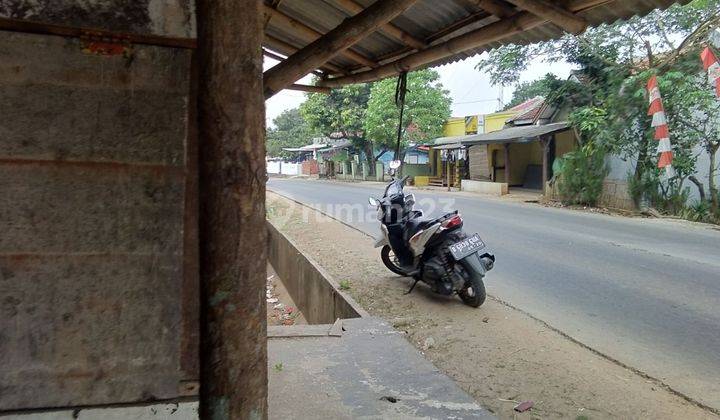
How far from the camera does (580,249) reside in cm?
909

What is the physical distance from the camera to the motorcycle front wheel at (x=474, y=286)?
18.5 ft

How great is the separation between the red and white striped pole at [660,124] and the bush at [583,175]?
8.05ft

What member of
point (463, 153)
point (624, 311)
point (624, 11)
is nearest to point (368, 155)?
point (463, 153)

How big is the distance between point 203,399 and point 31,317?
28.7 inches

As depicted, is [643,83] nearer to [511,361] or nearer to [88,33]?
[511,361]

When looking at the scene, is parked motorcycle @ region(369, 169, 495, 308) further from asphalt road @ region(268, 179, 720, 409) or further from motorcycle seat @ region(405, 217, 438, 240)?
asphalt road @ region(268, 179, 720, 409)

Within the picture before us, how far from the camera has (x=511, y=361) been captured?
14.0ft

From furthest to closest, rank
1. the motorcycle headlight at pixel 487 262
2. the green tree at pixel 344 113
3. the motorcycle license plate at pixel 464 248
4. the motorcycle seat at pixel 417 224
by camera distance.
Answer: the green tree at pixel 344 113, the motorcycle seat at pixel 417 224, the motorcycle headlight at pixel 487 262, the motorcycle license plate at pixel 464 248

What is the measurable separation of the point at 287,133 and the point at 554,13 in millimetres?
64078

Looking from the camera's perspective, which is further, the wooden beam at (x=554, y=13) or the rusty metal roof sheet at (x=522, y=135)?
the rusty metal roof sheet at (x=522, y=135)

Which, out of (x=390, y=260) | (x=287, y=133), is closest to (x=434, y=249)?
(x=390, y=260)

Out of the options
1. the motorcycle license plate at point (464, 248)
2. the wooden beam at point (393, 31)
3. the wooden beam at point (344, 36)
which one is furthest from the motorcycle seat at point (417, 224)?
the wooden beam at point (344, 36)

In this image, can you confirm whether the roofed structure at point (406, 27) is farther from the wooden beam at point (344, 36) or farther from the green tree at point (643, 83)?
the green tree at point (643, 83)

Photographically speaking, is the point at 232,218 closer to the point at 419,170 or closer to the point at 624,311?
the point at 624,311
